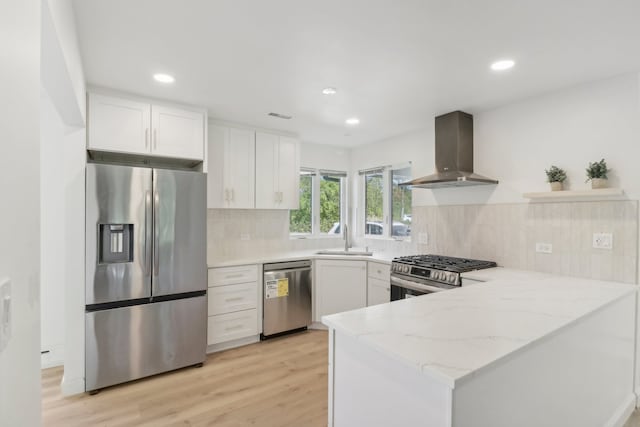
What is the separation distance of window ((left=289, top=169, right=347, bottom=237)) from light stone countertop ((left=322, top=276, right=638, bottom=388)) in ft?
9.28

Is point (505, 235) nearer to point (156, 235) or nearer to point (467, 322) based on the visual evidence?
point (467, 322)

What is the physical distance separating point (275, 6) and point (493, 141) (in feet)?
7.92

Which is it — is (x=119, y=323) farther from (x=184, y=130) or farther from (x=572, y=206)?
(x=572, y=206)

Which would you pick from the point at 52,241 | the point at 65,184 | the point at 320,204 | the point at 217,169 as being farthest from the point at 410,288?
the point at 52,241

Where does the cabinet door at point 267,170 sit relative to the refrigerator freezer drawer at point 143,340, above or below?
above

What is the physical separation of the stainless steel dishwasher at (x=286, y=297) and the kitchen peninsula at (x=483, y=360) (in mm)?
1980

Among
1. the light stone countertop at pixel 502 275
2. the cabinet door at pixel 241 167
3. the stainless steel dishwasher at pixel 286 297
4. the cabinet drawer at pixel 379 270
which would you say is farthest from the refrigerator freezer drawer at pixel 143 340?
the light stone countertop at pixel 502 275

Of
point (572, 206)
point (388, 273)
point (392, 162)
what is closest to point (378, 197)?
point (392, 162)

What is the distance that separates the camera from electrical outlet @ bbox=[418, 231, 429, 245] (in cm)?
372

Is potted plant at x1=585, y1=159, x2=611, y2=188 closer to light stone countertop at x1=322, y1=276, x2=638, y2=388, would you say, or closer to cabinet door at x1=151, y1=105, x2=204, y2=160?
light stone countertop at x1=322, y1=276, x2=638, y2=388

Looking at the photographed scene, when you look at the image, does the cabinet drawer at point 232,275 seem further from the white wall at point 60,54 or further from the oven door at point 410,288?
the white wall at point 60,54

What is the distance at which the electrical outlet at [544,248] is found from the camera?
8.77ft

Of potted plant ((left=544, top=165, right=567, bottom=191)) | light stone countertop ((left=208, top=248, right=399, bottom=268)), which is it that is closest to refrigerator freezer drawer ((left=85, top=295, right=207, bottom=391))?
light stone countertop ((left=208, top=248, right=399, bottom=268))

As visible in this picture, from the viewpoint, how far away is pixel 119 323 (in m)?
2.55
